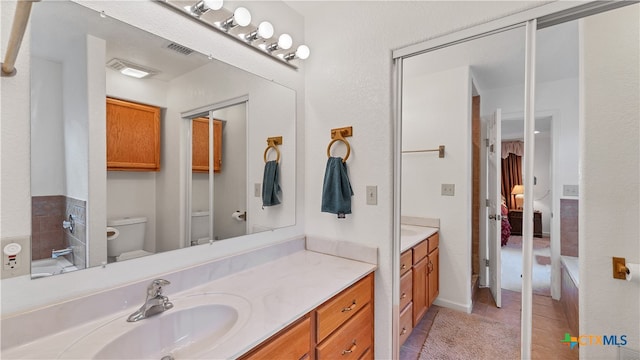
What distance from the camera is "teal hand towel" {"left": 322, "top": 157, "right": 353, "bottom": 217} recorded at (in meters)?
1.58

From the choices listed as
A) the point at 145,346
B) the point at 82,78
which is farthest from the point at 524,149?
the point at 82,78

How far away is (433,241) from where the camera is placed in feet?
5.17

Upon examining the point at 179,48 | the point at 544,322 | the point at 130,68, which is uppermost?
the point at 179,48

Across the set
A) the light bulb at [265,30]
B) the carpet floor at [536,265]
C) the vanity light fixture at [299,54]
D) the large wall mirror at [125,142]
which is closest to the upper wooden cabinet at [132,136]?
the large wall mirror at [125,142]

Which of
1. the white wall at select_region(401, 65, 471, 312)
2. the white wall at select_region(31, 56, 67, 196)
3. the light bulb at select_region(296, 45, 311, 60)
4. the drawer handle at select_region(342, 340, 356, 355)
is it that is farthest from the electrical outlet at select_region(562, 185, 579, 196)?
the white wall at select_region(31, 56, 67, 196)

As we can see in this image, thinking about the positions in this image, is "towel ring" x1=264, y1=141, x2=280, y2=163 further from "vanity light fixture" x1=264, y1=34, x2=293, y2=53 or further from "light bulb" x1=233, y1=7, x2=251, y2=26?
"light bulb" x1=233, y1=7, x2=251, y2=26

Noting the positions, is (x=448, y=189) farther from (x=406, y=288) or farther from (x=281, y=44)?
(x=281, y=44)

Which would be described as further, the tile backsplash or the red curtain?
the red curtain

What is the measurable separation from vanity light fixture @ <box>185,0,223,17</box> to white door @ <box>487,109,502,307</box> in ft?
4.68

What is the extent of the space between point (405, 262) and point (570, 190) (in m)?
0.86

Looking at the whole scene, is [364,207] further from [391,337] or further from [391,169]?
[391,337]

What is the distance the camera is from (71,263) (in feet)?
2.95

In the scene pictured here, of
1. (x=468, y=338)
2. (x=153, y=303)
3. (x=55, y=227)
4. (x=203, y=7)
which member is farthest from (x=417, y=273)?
(x=203, y=7)

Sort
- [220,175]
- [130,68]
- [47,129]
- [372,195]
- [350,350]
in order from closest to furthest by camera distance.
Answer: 1. [47,129]
2. [130,68]
3. [350,350]
4. [220,175]
5. [372,195]
